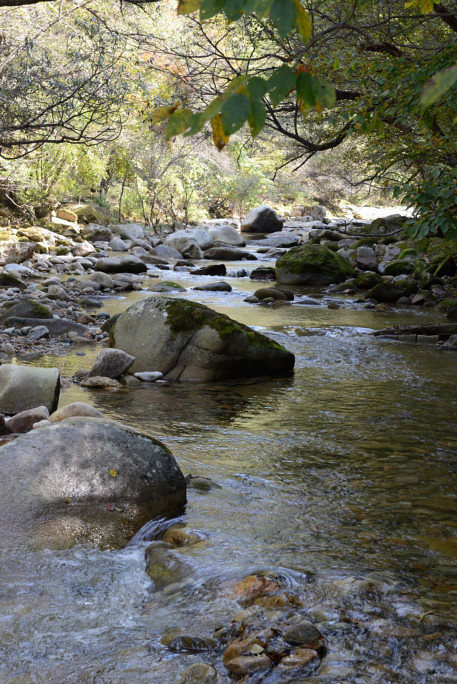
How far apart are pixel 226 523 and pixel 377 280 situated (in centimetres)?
1285

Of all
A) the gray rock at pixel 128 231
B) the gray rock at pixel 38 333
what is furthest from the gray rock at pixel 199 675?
the gray rock at pixel 128 231

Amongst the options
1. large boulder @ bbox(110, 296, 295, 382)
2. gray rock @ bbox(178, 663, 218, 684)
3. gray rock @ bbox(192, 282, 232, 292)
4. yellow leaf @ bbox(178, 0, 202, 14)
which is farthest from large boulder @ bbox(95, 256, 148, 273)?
yellow leaf @ bbox(178, 0, 202, 14)

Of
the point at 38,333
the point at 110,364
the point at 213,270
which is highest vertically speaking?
the point at 213,270

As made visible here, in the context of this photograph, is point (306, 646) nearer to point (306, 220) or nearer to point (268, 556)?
point (268, 556)

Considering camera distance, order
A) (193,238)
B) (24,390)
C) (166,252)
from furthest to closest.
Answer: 1. (193,238)
2. (166,252)
3. (24,390)

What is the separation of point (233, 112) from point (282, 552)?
2.28 meters

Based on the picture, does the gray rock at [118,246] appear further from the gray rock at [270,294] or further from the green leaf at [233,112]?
the green leaf at [233,112]

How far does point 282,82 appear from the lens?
1542mm

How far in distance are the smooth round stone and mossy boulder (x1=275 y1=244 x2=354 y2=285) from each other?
31.9 feet

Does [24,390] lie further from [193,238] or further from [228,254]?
[193,238]

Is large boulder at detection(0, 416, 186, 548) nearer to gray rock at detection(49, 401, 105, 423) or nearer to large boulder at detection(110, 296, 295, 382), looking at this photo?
gray rock at detection(49, 401, 105, 423)

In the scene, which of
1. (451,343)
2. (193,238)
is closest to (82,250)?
(193,238)

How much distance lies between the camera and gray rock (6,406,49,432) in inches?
179

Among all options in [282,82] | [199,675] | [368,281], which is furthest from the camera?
[368,281]
